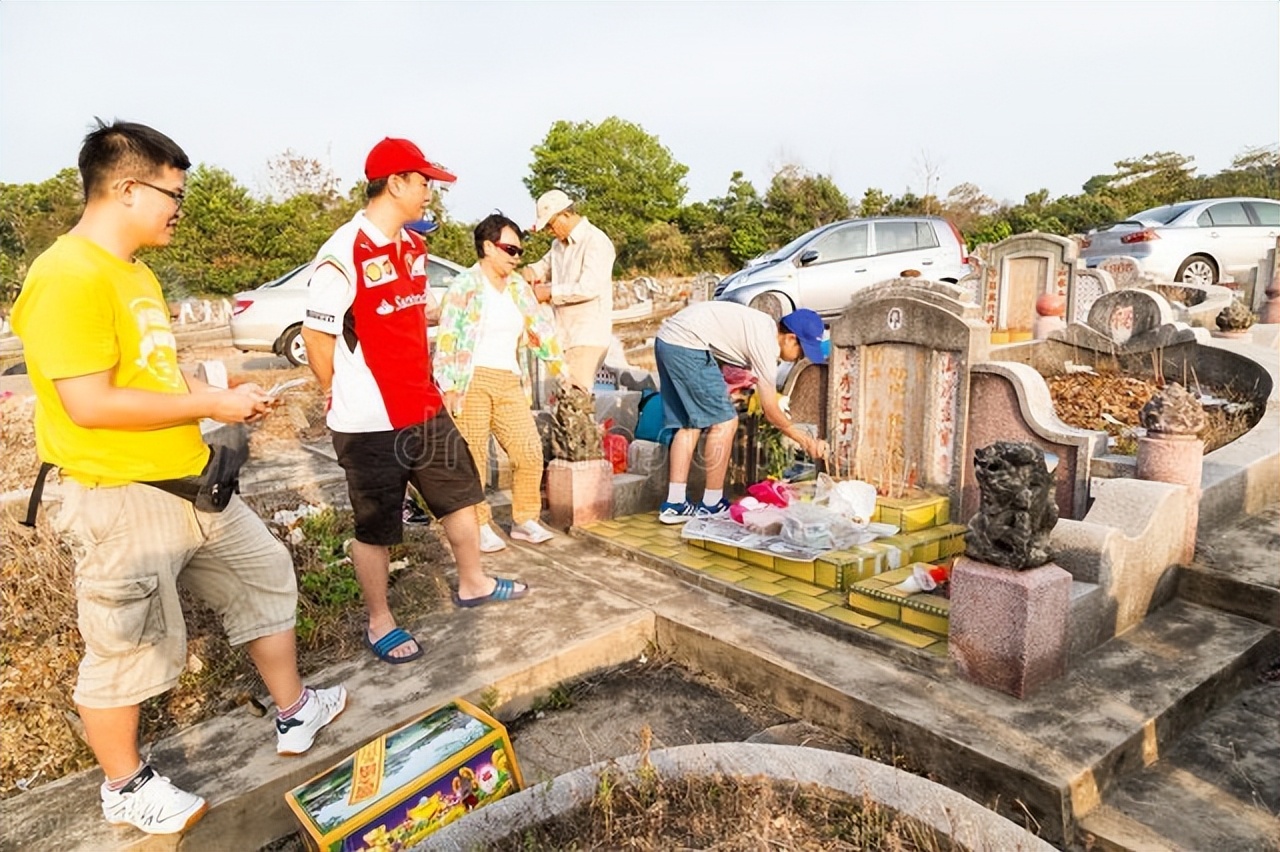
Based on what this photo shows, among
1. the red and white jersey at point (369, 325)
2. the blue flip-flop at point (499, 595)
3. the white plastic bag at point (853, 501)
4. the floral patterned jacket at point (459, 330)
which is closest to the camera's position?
the red and white jersey at point (369, 325)

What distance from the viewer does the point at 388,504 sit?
3.11m

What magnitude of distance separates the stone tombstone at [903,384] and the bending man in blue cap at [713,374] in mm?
242

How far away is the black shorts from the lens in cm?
304

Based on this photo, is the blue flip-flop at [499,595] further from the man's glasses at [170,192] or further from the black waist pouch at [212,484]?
the man's glasses at [170,192]

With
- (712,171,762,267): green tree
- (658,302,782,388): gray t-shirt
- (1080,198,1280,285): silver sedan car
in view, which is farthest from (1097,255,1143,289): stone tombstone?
(712,171,762,267): green tree

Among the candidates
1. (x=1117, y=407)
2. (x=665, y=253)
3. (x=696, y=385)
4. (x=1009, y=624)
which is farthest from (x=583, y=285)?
(x=665, y=253)

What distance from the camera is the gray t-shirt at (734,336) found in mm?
4512

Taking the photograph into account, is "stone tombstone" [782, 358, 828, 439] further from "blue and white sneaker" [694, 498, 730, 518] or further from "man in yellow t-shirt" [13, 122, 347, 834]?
"man in yellow t-shirt" [13, 122, 347, 834]

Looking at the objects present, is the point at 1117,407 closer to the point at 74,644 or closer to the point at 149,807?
the point at 149,807

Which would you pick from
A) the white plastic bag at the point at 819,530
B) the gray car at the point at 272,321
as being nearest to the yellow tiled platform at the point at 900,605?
the white plastic bag at the point at 819,530

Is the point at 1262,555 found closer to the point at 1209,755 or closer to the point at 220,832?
the point at 1209,755

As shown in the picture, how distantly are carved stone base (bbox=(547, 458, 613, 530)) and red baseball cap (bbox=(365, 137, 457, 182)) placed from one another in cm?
210

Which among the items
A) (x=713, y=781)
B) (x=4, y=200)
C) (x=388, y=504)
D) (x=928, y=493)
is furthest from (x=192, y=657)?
(x=4, y=200)

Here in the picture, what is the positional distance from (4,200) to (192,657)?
35071mm
